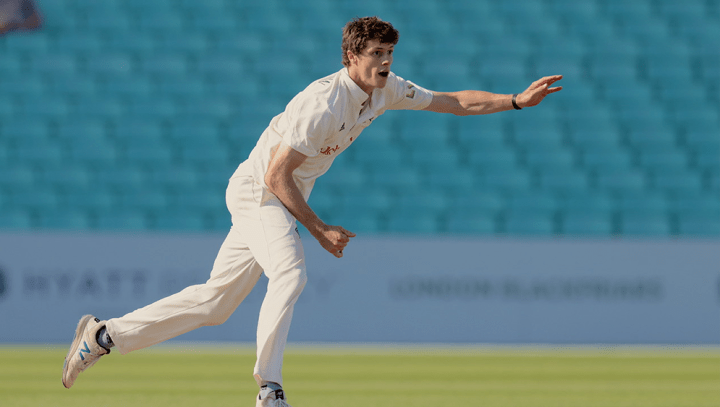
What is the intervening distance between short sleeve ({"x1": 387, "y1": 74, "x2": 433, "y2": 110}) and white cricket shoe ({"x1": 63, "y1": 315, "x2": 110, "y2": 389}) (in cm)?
183

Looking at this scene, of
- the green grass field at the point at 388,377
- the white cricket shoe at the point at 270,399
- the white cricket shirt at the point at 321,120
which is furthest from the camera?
the green grass field at the point at 388,377

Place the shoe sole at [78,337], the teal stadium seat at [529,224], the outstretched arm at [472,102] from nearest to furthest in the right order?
the shoe sole at [78,337], the outstretched arm at [472,102], the teal stadium seat at [529,224]

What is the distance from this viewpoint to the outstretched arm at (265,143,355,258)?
13.4 ft

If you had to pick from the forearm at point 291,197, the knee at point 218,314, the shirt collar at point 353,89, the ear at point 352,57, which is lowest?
the knee at point 218,314

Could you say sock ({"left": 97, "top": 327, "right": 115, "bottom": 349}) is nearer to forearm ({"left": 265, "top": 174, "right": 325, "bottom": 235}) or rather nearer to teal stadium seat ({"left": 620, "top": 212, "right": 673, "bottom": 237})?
forearm ({"left": 265, "top": 174, "right": 325, "bottom": 235})

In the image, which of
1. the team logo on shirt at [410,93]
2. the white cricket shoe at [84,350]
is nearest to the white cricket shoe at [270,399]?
the white cricket shoe at [84,350]

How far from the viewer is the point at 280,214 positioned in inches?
168

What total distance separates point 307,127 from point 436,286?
5082 millimetres

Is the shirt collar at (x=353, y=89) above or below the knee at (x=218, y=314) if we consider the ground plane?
above

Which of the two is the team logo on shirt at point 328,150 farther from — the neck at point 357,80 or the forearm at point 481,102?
the forearm at point 481,102

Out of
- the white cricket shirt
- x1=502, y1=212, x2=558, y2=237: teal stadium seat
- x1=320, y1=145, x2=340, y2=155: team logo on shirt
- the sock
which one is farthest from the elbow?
x1=502, y1=212, x2=558, y2=237: teal stadium seat

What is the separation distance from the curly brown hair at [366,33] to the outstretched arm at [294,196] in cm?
56

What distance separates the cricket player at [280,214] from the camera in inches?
160

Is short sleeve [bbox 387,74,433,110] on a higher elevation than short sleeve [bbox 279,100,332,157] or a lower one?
higher
